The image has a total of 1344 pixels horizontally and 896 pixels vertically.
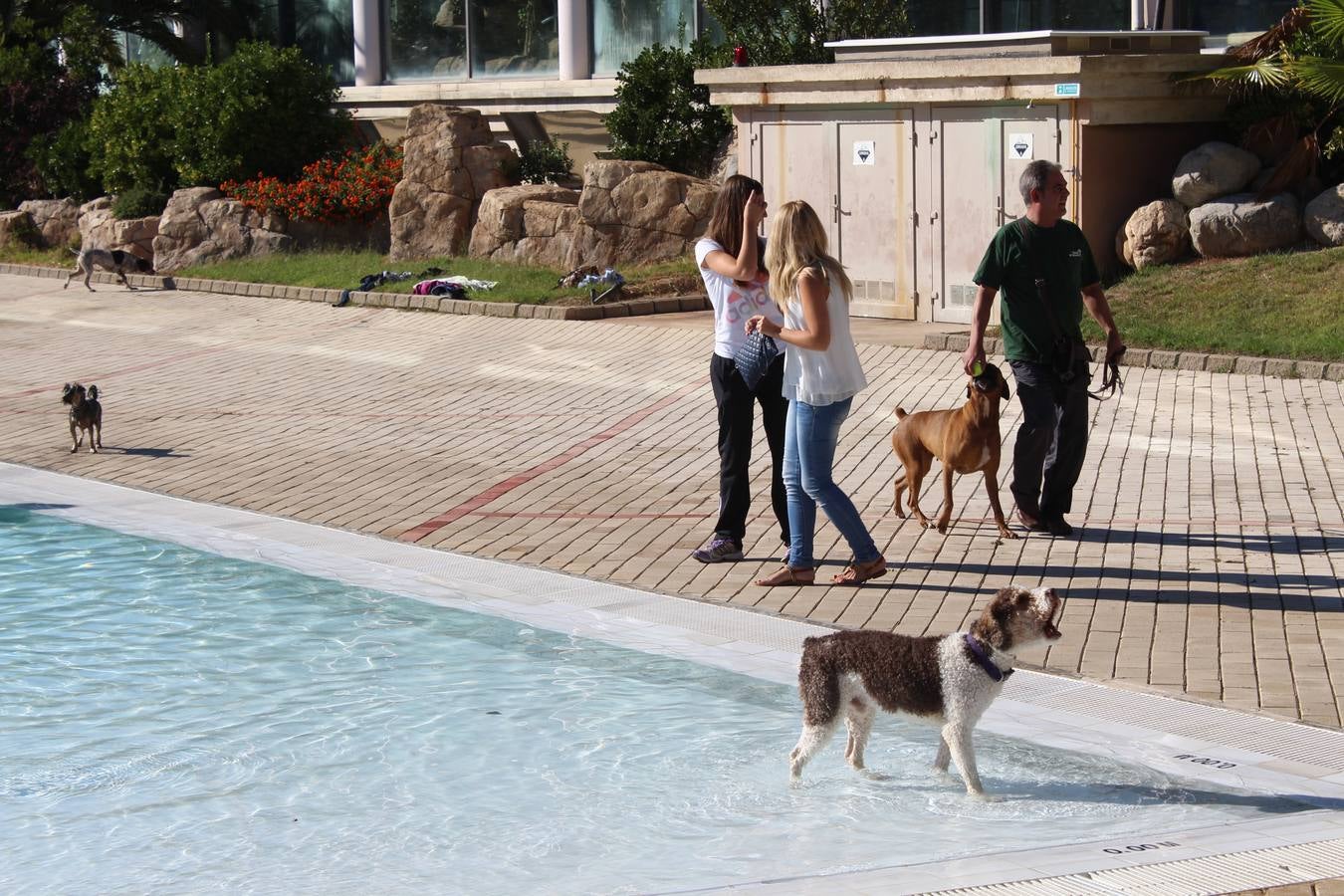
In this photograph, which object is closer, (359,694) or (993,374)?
(359,694)

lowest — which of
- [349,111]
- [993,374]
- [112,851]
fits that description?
[112,851]

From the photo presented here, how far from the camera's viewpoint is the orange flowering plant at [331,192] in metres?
26.3

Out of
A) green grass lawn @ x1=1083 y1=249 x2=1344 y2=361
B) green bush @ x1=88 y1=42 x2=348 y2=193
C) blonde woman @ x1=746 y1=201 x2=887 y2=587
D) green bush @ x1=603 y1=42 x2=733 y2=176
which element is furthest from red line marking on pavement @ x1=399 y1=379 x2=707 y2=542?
green bush @ x1=88 y1=42 x2=348 y2=193

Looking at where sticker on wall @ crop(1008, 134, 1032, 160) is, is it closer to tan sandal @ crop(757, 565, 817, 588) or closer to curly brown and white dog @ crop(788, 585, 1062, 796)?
tan sandal @ crop(757, 565, 817, 588)

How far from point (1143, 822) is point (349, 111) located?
26.3 m

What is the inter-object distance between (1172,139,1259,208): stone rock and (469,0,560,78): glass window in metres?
13.1

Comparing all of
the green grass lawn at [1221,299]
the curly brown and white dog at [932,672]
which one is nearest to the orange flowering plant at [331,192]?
the green grass lawn at [1221,299]

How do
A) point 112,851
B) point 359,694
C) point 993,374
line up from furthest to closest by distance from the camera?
point 993,374, point 359,694, point 112,851

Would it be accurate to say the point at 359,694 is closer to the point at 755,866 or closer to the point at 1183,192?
the point at 755,866

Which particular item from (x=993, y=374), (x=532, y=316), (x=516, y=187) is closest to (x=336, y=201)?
(x=516, y=187)

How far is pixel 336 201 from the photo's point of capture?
86.6 feet

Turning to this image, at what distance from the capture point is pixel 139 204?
90.3ft

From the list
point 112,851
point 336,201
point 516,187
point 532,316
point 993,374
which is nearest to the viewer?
point 112,851

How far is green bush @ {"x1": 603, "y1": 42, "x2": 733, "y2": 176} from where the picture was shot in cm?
2422
